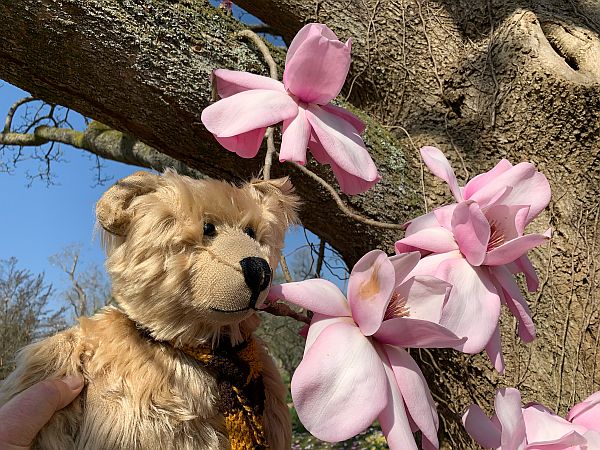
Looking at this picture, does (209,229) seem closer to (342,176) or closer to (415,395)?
(342,176)

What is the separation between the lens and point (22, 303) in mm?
4152

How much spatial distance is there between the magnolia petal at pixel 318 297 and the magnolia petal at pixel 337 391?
0.04 metres

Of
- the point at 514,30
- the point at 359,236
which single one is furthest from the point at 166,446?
the point at 514,30

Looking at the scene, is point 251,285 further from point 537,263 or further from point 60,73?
point 537,263

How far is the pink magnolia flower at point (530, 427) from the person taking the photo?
17.7 inches

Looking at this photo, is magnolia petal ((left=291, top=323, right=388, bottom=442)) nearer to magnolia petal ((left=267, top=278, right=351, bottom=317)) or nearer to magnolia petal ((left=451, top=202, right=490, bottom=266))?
magnolia petal ((left=267, top=278, right=351, bottom=317))

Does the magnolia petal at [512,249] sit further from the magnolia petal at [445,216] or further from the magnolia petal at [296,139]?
the magnolia petal at [296,139]

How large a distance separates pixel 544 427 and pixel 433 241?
0.71 feet

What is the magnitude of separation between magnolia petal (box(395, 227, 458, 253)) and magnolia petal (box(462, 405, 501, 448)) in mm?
174

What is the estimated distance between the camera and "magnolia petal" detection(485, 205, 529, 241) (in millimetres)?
487

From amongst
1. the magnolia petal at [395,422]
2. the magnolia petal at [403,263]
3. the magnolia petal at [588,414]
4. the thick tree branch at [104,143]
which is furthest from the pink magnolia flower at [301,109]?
the thick tree branch at [104,143]

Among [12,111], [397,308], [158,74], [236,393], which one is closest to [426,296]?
[397,308]

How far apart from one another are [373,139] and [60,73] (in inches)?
31.7

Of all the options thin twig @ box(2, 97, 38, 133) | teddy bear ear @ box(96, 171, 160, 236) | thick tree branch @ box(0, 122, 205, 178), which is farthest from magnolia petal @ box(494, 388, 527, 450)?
thin twig @ box(2, 97, 38, 133)
